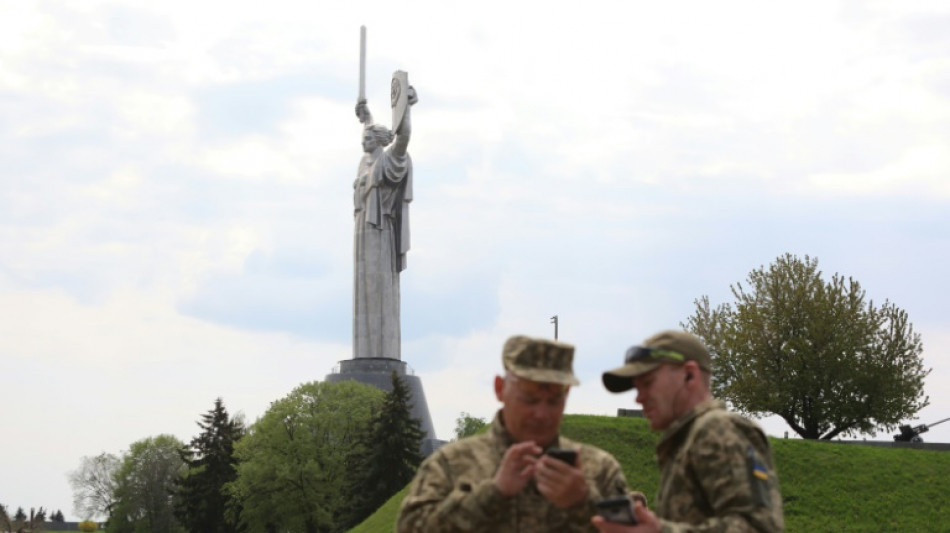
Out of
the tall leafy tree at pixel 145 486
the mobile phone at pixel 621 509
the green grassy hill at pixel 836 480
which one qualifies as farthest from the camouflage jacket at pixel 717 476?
the tall leafy tree at pixel 145 486

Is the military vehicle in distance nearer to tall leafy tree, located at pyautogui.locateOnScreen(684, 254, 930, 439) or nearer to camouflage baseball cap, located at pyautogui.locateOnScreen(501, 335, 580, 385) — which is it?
tall leafy tree, located at pyautogui.locateOnScreen(684, 254, 930, 439)

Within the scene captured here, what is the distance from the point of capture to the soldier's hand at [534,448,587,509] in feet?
15.4

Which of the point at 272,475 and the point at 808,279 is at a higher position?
the point at 808,279

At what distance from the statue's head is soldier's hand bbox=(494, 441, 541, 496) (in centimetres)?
5238

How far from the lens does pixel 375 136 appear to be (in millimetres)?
56531

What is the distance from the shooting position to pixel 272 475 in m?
46.2

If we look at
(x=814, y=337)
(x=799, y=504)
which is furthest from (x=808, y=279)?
(x=799, y=504)

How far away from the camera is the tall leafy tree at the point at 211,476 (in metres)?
52.2

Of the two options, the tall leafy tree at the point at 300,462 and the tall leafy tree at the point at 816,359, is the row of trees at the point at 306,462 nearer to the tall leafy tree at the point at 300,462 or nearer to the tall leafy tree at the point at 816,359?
the tall leafy tree at the point at 300,462

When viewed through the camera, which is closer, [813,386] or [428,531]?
[428,531]

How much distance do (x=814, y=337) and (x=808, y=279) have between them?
9.80 feet

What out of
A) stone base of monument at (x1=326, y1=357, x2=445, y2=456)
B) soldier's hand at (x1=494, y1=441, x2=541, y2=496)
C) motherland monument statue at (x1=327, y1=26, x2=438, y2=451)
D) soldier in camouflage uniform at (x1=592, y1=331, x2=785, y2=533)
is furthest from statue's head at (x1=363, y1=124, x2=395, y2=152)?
soldier's hand at (x1=494, y1=441, x2=541, y2=496)

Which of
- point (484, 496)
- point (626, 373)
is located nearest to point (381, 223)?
point (626, 373)

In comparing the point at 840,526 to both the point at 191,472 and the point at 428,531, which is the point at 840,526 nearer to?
the point at 428,531
